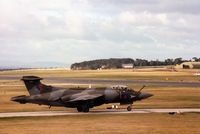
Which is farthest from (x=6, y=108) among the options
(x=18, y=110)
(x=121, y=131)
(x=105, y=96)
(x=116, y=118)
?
(x=121, y=131)

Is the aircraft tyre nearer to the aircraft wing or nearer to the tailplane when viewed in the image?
the aircraft wing

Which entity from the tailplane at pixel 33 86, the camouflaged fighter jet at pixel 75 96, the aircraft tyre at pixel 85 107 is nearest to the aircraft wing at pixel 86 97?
the camouflaged fighter jet at pixel 75 96

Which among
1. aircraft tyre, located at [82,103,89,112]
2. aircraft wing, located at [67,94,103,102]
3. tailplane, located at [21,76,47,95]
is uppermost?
tailplane, located at [21,76,47,95]

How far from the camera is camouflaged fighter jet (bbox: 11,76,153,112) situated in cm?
3142

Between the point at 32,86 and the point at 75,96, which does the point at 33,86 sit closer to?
the point at 32,86

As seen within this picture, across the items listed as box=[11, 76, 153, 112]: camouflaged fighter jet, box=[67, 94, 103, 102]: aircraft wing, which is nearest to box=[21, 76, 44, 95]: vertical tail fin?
box=[11, 76, 153, 112]: camouflaged fighter jet

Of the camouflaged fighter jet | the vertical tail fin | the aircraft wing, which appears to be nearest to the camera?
the aircraft wing

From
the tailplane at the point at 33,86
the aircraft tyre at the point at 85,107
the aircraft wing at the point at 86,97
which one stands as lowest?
the aircraft tyre at the point at 85,107

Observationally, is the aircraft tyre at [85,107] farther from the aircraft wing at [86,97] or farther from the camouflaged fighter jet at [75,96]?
the aircraft wing at [86,97]

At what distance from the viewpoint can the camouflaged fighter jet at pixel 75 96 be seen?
31.4m

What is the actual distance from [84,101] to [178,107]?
1126 cm

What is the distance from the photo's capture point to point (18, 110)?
34938mm

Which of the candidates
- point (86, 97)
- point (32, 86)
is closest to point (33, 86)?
point (32, 86)

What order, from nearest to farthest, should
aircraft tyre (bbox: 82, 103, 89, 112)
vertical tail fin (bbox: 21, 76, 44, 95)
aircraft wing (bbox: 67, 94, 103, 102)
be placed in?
1. aircraft wing (bbox: 67, 94, 103, 102)
2. aircraft tyre (bbox: 82, 103, 89, 112)
3. vertical tail fin (bbox: 21, 76, 44, 95)
